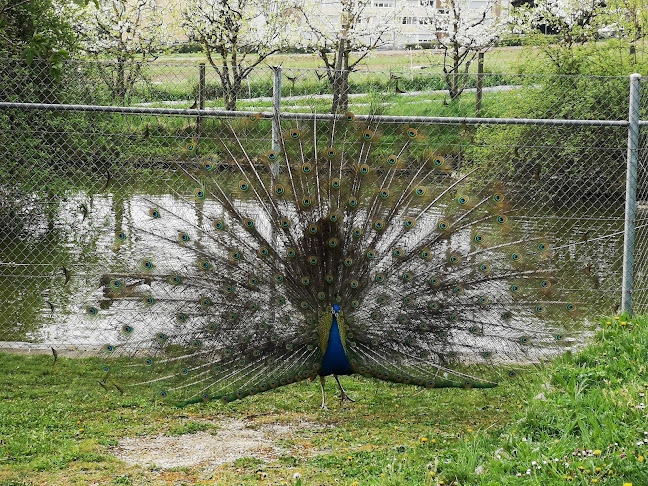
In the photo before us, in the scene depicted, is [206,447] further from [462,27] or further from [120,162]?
[462,27]

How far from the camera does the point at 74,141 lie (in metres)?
8.08

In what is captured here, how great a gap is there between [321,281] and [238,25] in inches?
513

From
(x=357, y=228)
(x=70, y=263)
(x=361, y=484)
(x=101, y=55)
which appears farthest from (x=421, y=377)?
(x=101, y=55)

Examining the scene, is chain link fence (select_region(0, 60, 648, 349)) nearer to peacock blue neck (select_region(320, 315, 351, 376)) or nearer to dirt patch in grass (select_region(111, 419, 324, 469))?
peacock blue neck (select_region(320, 315, 351, 376))

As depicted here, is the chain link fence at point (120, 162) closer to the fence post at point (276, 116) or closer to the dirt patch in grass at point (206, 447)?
the fence post at point (276, 116)

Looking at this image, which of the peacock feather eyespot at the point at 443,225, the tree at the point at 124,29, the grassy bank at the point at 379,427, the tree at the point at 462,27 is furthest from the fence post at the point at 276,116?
the tree at the point at 462,27

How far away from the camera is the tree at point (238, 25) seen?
54.6 ft

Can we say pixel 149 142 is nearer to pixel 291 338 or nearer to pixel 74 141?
pixel 74 141

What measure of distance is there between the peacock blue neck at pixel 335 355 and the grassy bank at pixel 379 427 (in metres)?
0.40

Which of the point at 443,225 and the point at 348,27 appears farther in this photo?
the point at 348,27

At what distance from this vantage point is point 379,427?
5008mm

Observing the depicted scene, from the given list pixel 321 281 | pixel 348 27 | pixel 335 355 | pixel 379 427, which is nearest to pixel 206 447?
pixel 335 355

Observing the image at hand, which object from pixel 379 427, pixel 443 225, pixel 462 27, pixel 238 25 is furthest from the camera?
pixel 462 27

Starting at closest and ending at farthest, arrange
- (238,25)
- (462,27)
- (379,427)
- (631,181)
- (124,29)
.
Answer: (379,427) → (631,181) → (238,25) → (124,29) → (462,27)
